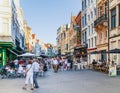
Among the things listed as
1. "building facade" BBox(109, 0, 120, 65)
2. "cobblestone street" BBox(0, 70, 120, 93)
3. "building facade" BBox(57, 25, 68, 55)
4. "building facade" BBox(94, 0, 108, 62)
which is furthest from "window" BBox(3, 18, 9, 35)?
"building facade" BBox(57, 25, 68, 55)

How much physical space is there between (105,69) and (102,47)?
43.8 ft

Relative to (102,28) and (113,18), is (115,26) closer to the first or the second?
(113,18)

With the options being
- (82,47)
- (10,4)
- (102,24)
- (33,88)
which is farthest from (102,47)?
(33,88)

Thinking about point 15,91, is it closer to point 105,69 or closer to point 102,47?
point 105,69

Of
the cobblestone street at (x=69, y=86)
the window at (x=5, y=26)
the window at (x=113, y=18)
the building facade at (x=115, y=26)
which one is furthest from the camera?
the window at (x=5, y=26)

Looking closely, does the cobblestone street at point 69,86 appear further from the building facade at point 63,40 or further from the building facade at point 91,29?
the building facade at point 63,40

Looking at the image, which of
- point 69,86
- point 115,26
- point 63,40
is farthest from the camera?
point 63,40

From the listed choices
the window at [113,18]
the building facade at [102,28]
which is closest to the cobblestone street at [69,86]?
the window at [113,18]

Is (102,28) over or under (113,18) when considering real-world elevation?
under

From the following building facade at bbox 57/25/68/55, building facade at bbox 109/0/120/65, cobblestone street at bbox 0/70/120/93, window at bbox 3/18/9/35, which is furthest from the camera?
building facade at bbox 57/25/68/55

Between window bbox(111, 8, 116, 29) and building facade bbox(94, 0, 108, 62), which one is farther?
building facade bbox(94, 0, 108, 62)

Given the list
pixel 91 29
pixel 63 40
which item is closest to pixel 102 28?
pixel 91 29

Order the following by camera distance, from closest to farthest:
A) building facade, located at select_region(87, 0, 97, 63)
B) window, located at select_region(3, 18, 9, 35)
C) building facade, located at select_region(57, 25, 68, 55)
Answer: window, located at select_region(3, 18, 9, 35)
building facade, located at select_region(87, 0, 97, 63)
building facade, located at select_region(57, 25, 68, 55)

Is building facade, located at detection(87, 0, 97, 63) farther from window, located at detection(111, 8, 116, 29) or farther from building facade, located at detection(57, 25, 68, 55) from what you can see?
building facade, located at detection(57, 25, 68, 55)
